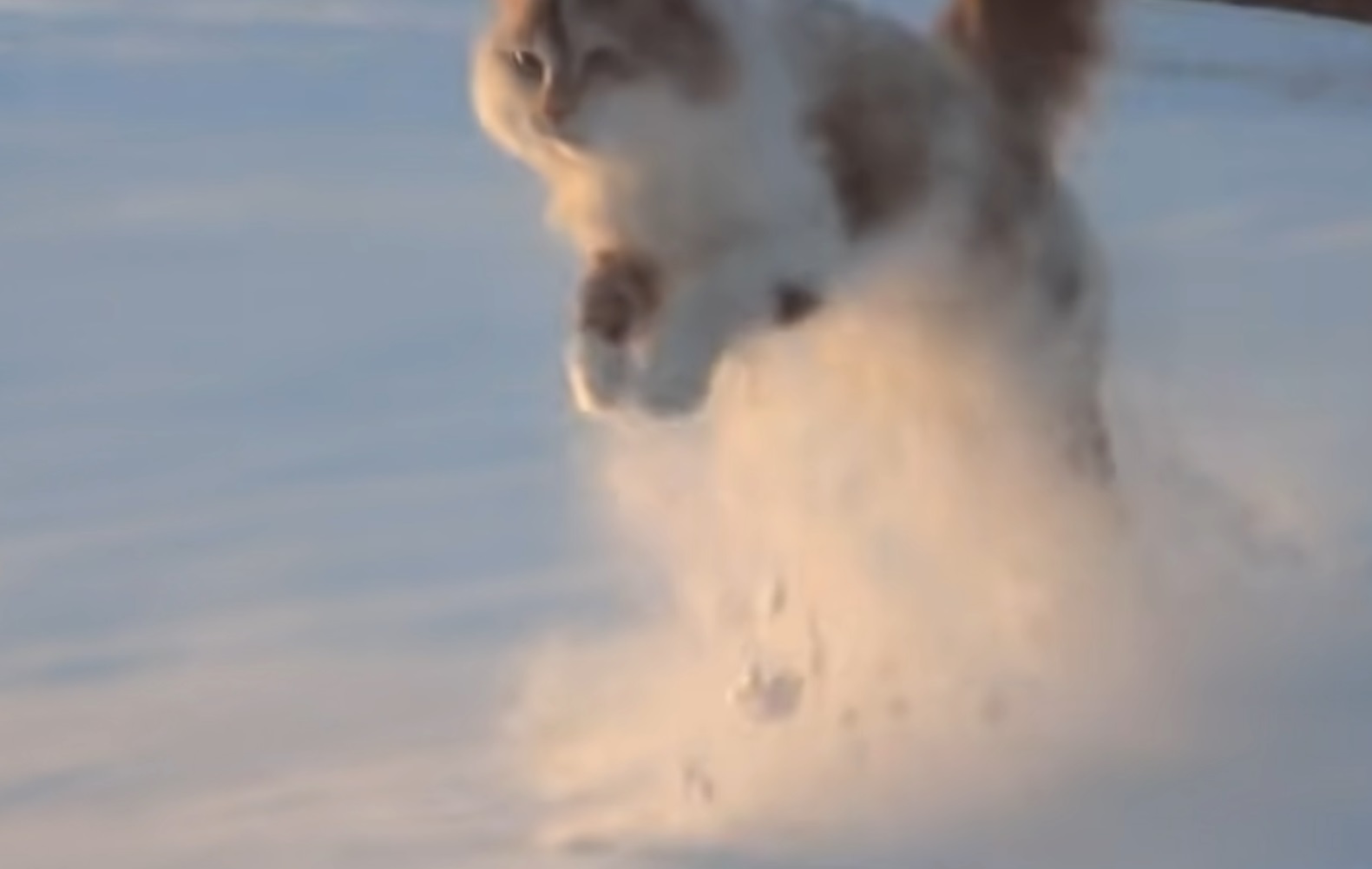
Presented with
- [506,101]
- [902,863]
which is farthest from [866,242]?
[902,863]

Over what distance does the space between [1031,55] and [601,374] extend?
3.04 ft

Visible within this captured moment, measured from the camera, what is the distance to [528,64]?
13.6 ft

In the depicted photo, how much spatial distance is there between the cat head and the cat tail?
2.12ft

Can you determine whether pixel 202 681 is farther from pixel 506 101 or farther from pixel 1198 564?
pixel 1198 564

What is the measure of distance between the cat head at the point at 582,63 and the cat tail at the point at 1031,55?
65 centimetres

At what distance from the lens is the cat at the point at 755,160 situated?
420 cm

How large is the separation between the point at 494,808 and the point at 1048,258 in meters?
1.14

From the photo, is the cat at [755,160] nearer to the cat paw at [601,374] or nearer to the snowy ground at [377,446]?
the cat paw at [601,374]

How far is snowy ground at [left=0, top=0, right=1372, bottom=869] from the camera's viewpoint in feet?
13.9

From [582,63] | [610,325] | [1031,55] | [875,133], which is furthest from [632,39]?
[1031,55]

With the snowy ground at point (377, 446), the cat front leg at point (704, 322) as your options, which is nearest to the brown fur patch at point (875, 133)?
the cat front leg at point (704, 322)

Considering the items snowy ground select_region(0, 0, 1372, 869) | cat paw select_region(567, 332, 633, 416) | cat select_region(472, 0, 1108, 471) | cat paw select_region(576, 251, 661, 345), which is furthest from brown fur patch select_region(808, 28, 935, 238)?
snowy ground select_region(0, 0, 1372, 869)

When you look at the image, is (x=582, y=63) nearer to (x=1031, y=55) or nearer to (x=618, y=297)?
(x=618, y=297)

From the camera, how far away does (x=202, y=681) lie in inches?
185
